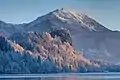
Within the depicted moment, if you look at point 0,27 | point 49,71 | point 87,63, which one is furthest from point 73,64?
point 0,27

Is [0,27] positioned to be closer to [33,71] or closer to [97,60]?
Result: [33,71]

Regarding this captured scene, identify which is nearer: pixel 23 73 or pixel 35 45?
pixel 23 73

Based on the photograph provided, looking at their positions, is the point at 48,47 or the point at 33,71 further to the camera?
the point at 48,47

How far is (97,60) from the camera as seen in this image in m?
45.7

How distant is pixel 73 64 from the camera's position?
1722 inches

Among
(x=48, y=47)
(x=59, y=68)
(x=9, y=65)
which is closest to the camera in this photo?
(x=9, y=65)

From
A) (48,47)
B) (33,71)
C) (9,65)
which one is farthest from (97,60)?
(9,65)

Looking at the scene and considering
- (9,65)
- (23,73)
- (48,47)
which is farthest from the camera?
(48,47)

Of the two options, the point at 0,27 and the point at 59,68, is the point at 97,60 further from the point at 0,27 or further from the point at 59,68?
the point at 0,27

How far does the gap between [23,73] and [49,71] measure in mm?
2099

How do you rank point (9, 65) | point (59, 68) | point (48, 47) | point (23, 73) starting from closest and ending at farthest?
point (9, 65)
point (23, 73)
point (59, 68)
point (48, 47)

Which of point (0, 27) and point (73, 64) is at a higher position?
point (0, 27)

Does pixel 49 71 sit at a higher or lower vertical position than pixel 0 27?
lower

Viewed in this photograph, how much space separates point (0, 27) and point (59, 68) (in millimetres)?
5854
